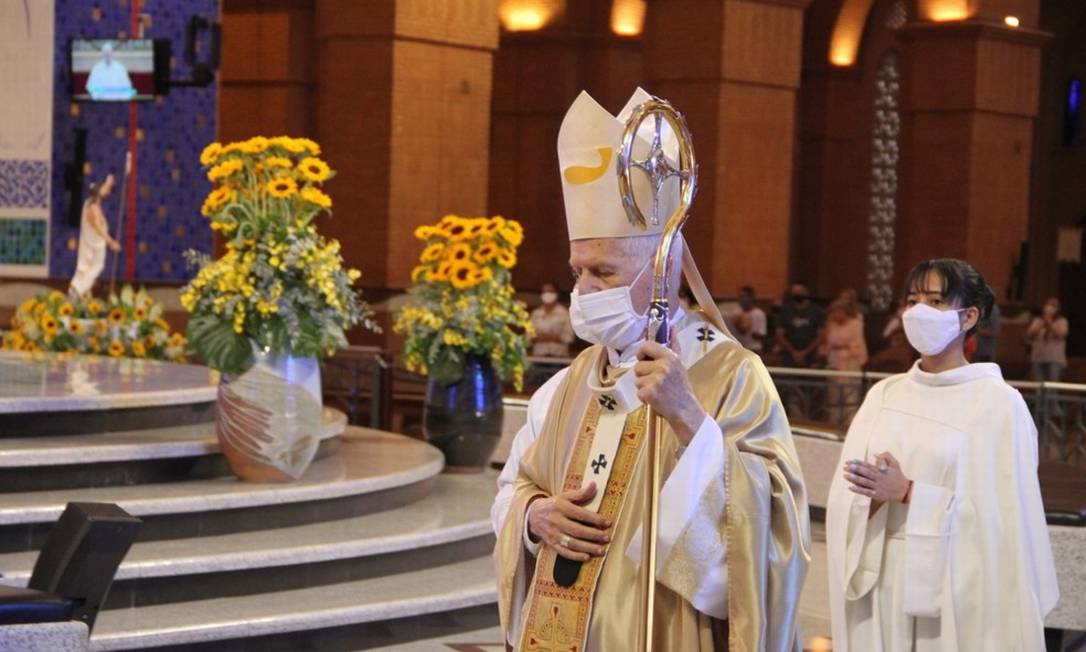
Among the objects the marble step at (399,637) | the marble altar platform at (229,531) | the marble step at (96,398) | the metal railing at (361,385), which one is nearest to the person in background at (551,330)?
the metal railing at (361,385)

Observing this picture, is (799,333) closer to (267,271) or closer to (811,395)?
(811,395)

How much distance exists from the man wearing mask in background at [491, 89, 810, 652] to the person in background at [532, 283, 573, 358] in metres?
11.5

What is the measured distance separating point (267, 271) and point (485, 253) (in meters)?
2.01

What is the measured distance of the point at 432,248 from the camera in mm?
9195

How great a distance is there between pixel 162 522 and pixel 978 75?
626 inches

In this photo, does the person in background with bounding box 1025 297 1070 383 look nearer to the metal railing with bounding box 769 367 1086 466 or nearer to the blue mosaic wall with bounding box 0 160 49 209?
the metal railing with bounding box 769 367 1086 466

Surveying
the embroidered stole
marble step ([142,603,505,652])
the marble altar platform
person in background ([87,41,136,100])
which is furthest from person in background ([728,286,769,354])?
the embroidered stole

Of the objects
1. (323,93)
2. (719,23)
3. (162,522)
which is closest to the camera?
(162,522)

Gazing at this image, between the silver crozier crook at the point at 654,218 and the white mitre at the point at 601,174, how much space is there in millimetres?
29

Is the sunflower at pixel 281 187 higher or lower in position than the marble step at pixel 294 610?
higher

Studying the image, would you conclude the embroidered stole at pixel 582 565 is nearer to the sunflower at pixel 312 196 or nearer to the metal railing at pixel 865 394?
the sunflower at pixel 312 196

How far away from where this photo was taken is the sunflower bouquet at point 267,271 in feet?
23.9

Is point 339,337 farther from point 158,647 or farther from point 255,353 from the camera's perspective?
point 158,647

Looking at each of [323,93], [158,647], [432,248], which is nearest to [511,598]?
[158,647]
